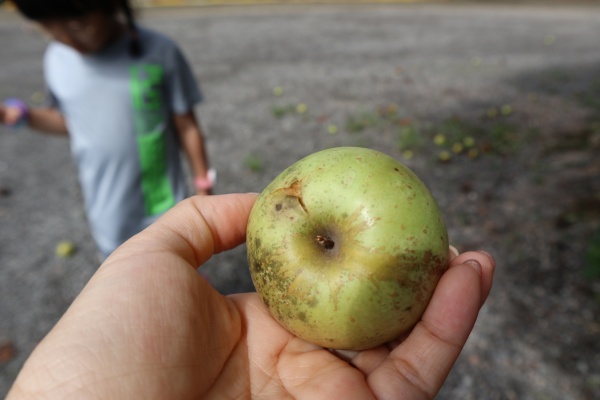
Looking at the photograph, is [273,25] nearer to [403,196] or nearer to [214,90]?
[214,90]

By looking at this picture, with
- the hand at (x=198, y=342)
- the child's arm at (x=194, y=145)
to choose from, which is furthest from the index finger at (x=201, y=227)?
the child's arm at (x=194, y=145)

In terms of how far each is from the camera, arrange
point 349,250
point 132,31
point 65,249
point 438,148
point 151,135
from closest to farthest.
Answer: point 349,250 < point 132,31 < point 151,135 < point 65,249 < point 438,148

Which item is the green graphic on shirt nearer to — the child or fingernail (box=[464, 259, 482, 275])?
the child

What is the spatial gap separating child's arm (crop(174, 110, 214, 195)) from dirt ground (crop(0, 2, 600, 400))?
997 millimetres

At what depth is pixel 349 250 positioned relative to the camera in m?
1.68

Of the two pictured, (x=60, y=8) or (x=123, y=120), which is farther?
(x=123, y=120)

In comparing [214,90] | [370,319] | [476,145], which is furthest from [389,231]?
[214,90]

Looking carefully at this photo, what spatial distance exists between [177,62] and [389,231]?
6.78 feet

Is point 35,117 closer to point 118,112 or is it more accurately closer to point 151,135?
point 118,112

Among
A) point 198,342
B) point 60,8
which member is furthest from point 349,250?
point 60,8

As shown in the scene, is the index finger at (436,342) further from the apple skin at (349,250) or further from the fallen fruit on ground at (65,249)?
the fallen fruit on ground at (65,249)

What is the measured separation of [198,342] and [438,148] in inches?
173

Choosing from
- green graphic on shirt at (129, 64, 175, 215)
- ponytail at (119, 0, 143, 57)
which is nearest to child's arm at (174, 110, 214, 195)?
green graphic on shirt at (129, 64, 175, 215)

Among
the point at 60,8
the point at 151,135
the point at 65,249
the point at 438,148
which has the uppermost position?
the point at 60,8
